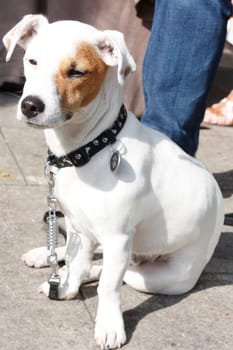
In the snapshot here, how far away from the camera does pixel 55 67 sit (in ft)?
8.23

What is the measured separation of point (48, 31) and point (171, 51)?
126cm

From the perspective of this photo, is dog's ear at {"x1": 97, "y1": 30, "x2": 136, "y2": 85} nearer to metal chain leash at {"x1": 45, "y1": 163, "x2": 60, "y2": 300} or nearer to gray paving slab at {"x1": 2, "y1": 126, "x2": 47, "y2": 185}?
metal chain leash at {"x1": 45, "y1": 163, "x2": 60, "y2": 300}

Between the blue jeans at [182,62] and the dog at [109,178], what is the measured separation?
2.70 ft

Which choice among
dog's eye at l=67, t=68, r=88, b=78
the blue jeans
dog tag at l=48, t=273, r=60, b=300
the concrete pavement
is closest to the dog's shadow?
the concrete pavement

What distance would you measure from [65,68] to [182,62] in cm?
133

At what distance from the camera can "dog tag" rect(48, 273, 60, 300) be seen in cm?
300

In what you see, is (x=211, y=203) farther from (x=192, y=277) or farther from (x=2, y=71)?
(x=2, y=71)

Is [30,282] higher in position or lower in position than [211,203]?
lower

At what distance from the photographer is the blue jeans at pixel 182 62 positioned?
143 inches

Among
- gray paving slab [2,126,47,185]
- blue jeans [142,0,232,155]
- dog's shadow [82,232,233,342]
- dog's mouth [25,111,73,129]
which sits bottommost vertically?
gray paving slab [2,126,47,185]

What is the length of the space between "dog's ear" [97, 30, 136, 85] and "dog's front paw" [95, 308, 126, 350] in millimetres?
859

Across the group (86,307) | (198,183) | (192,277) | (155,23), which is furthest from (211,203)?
(155,23)

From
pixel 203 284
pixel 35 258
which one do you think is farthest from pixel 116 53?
pixel 203 284

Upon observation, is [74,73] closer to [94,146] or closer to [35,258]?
[94,146]
